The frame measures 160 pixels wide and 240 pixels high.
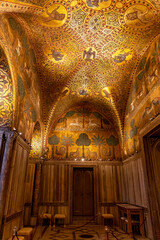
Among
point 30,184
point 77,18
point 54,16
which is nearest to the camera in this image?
point 54,16

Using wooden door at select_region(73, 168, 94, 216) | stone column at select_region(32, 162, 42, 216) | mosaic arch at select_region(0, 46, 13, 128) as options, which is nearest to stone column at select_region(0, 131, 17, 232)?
mosaic arch at select_region(0, 46, 13, 128)

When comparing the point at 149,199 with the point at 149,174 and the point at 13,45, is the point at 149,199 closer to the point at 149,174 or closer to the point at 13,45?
the point at 149,174

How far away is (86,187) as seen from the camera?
10.5m

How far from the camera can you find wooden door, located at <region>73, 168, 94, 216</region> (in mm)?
10102

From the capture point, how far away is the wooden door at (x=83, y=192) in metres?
10.1

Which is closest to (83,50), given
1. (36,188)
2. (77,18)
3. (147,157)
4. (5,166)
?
(77,18)

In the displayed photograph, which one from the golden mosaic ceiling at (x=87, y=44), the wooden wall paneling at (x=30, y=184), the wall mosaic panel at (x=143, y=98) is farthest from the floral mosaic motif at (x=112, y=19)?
the wooden wall paneling at (x=30, y=184)

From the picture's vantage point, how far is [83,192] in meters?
10.4

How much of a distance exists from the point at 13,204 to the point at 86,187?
5746mm

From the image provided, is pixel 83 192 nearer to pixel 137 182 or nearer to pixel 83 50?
pixel 137 182

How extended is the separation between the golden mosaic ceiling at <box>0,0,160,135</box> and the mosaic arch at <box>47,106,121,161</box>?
1.06 m

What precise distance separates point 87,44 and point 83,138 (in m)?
5.71

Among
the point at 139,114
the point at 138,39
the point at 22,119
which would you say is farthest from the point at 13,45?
the point at 139,114

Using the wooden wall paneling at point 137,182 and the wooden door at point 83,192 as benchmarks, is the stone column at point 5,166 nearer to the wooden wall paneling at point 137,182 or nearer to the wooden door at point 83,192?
the wooden wall paneling at point 137,182
